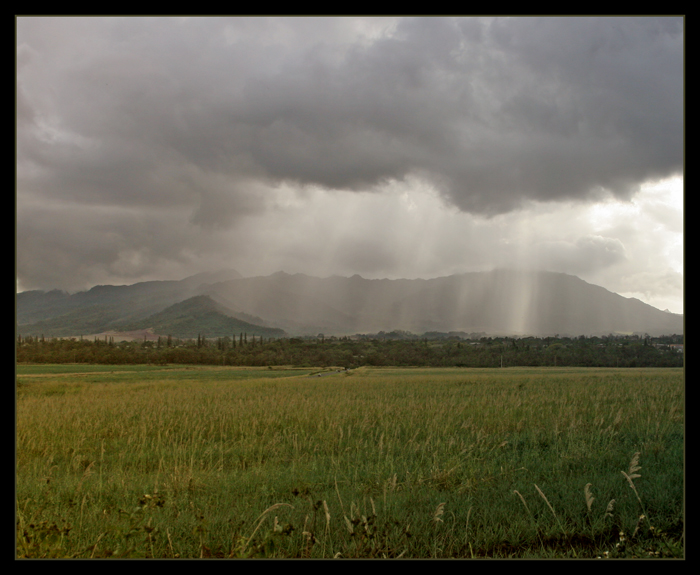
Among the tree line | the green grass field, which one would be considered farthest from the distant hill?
the green grass field

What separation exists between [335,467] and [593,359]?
68905 millimetres

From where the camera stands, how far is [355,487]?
6.24 m

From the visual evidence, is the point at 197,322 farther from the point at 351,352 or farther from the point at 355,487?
the point at 355,487

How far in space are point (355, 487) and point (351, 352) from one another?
9537 centimetres

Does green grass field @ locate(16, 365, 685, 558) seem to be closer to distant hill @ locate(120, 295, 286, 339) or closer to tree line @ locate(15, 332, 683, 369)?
tree line @ locate(15, 332, 683, 369)

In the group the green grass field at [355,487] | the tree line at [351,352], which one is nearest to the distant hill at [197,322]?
the tree line at [351,352]

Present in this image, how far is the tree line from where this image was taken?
55094mm

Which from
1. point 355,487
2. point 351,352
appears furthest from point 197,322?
point 355,487

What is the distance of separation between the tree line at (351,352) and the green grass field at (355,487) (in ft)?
142

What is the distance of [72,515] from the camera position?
548 centimetres

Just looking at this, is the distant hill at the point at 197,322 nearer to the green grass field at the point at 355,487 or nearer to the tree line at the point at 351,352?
the tree line at the point at 351,352
